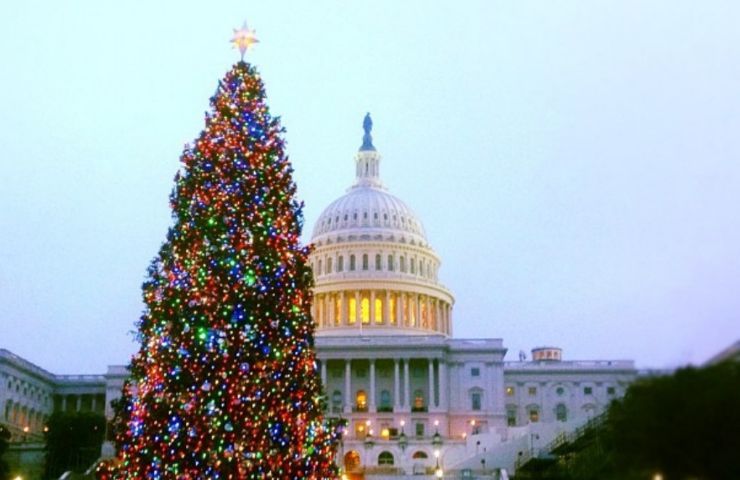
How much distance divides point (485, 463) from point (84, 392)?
6535 centimetres

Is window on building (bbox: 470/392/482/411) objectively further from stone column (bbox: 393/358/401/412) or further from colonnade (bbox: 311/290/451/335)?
colonnade (bbox: 311/290/451/335)

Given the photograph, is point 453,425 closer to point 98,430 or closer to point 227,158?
point 98,430

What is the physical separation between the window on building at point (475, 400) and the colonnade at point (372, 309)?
54.7ft

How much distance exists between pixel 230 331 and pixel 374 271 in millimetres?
95856

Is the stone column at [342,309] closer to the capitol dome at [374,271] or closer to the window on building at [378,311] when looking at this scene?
the capitol dome at [374,271]

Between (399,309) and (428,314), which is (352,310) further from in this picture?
(428,314)

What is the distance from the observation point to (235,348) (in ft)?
92.3

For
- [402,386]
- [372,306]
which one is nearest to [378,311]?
[372,306]

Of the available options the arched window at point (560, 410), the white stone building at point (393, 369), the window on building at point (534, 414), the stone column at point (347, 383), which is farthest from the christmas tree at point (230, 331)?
the arched window at point (560, 410)

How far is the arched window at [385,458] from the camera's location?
81.8m

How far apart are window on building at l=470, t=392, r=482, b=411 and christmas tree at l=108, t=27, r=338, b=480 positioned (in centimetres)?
7642

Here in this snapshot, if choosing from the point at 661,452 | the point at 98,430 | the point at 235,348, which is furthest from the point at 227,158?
the point at 98,430

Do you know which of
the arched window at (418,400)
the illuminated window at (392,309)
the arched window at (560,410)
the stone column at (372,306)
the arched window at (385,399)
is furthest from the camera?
the illuminated window at (392,309)

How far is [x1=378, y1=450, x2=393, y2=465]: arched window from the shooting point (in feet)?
268
